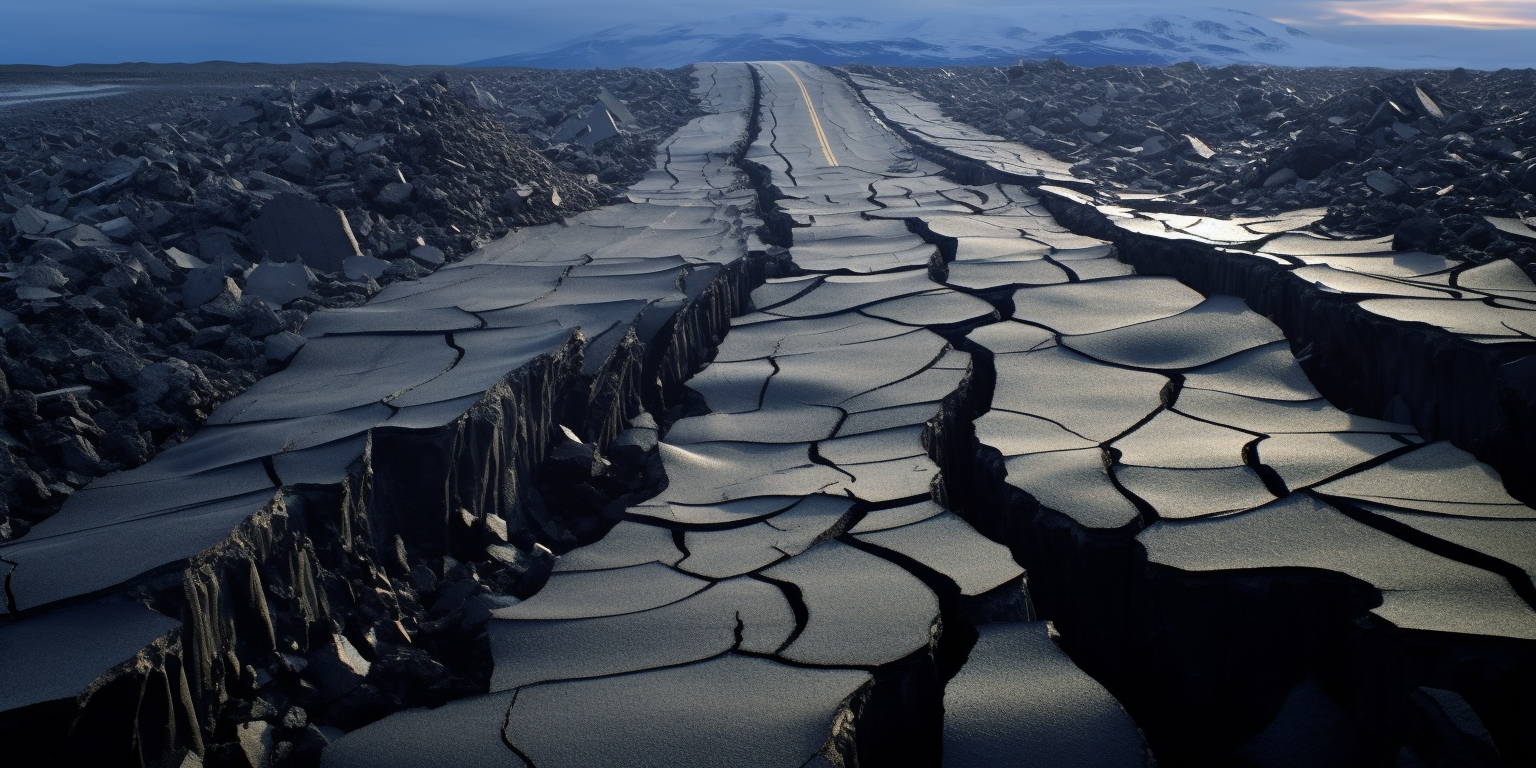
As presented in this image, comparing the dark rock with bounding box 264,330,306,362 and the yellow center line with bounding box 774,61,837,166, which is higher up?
the yellow center line with bounding box 774,61,837,166

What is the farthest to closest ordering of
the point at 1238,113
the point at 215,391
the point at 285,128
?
the point at 1238,113
the point at 285,128
the point at 215,391

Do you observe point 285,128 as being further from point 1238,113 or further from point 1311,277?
point 1238,113

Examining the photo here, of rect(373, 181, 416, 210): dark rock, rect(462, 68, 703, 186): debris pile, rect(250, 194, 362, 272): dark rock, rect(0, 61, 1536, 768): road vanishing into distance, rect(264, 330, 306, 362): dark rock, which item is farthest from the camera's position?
rect(462, 68, 703, 186): debris pile

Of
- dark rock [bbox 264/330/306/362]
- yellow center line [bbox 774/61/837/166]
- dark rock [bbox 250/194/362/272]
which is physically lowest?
dark rock [bbox 264/330/306/362]

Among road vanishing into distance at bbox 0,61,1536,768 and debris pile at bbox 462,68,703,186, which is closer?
road vanishing into distance at bbox 0,61,1536,768

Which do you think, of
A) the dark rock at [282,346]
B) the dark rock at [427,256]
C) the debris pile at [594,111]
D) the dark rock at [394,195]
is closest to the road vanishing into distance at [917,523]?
the dark rock at [282,346]

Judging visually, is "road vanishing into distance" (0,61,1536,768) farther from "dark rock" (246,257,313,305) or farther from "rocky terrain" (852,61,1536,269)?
"rocky terrain" (852,61,1536,269)

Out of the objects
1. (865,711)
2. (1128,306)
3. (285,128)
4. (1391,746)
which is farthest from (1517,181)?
(285,128)

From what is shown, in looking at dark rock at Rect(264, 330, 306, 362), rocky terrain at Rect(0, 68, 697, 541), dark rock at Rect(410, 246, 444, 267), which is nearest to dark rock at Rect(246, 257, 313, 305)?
rocky terrain at Rect(0, 68, 697, 541)
